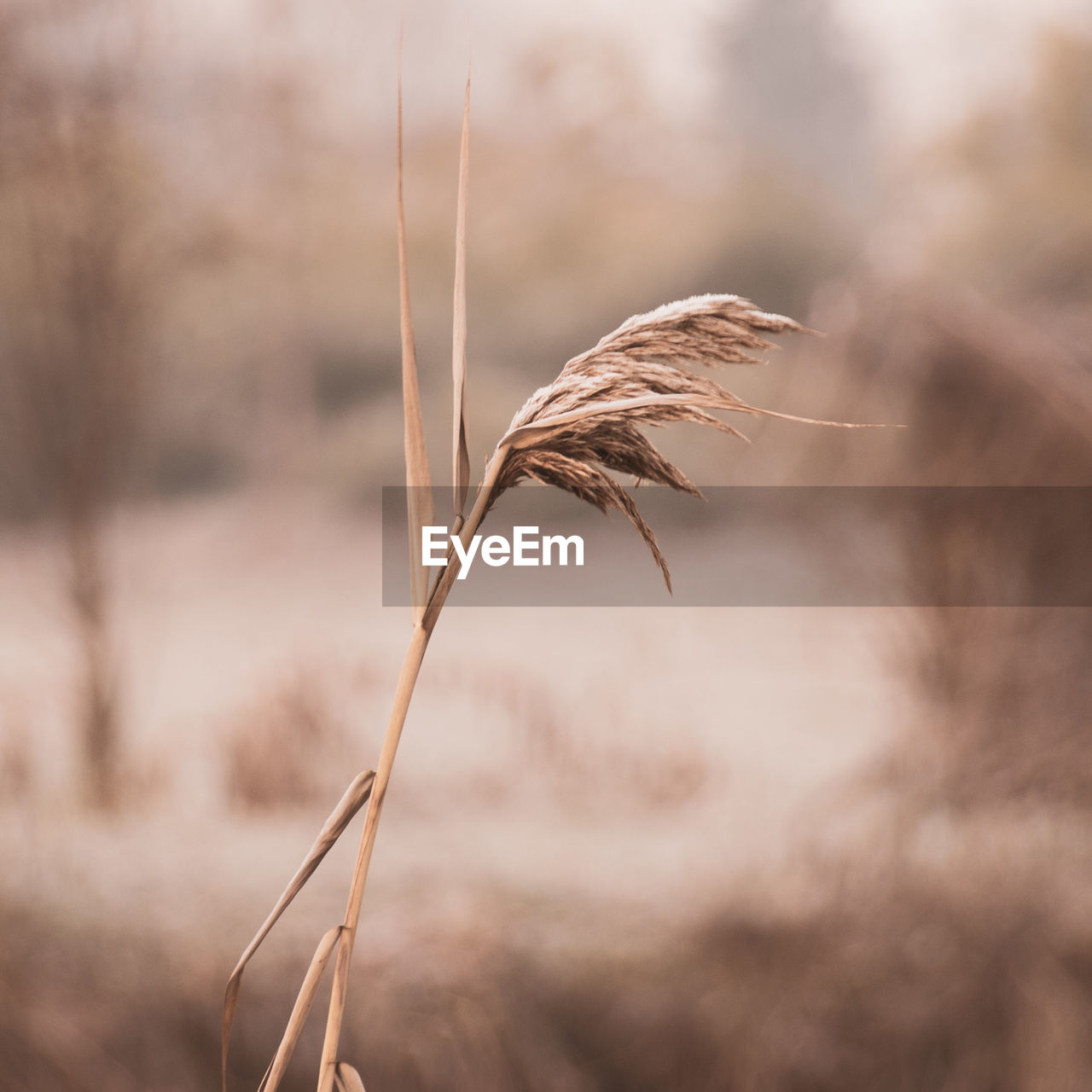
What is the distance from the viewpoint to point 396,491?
196cm

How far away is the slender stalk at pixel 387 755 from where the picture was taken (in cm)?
34

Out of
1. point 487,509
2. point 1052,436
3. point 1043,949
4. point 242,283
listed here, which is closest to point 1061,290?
point 1052,436

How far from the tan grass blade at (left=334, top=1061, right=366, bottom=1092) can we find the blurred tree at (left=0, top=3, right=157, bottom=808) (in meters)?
1.72

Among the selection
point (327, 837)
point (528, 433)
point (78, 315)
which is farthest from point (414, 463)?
point (78, 315)

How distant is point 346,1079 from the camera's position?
36cm

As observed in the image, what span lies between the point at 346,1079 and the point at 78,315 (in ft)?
6.50

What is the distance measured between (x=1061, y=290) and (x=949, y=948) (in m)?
1.28

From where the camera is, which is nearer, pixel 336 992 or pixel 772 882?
pixel 336 992

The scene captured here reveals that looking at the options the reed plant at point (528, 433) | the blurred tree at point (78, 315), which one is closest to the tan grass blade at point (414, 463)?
the reed plant at point (528, 433)

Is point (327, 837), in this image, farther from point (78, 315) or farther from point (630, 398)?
point (78, 315)

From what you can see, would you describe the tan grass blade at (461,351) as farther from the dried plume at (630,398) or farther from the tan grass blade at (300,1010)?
the tan grass blade at (300,1010)

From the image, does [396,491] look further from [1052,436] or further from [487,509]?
[487,509]

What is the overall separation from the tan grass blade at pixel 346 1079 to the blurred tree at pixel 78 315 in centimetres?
172

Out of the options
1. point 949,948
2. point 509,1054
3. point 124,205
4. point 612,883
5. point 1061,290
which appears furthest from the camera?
point 124,205
